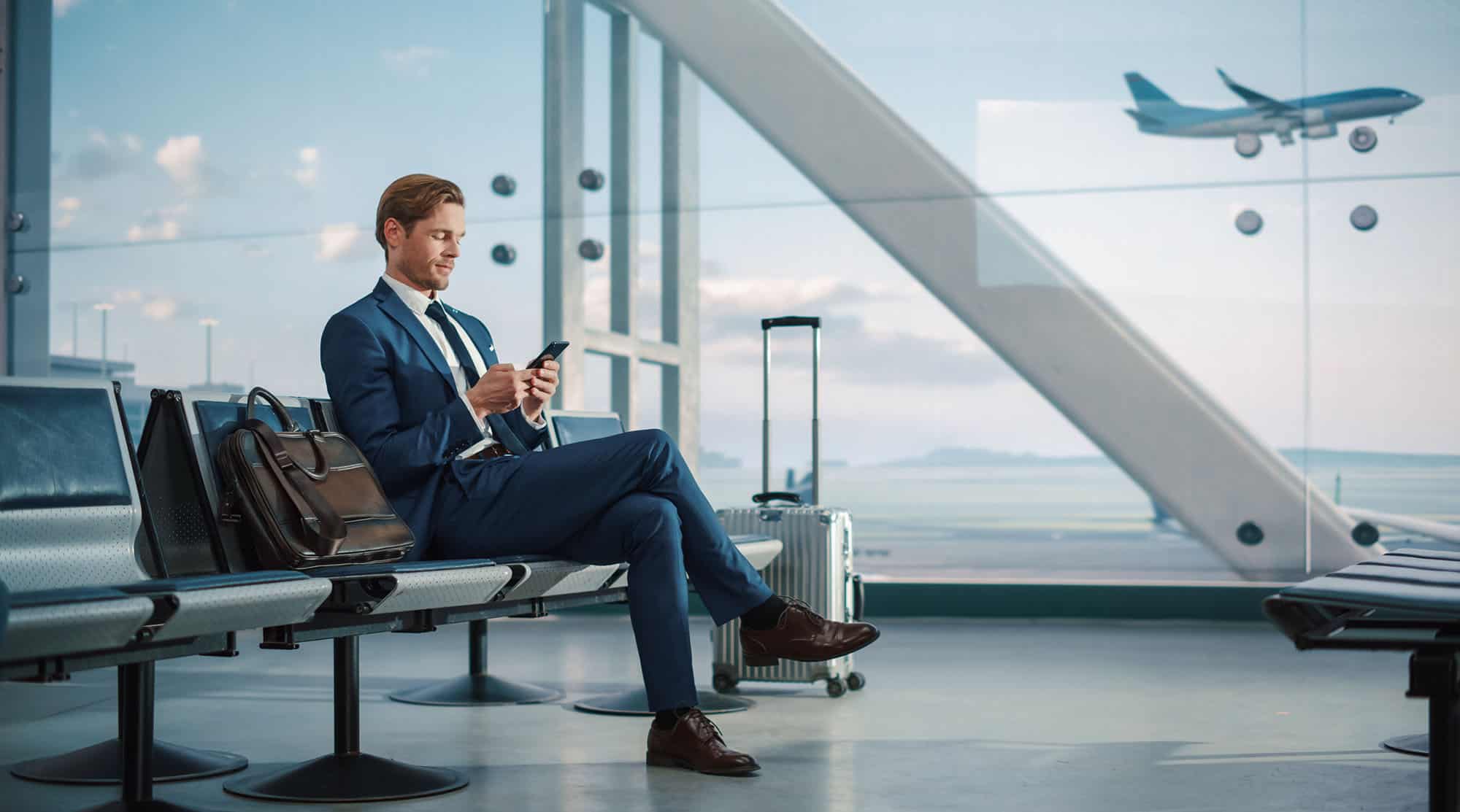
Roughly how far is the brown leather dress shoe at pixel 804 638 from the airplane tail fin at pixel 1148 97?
4116mm

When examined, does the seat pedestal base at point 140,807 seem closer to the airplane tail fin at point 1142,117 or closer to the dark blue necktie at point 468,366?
the dark blue necktie at point 468,366

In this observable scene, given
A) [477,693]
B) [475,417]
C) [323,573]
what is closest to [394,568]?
[323,573]

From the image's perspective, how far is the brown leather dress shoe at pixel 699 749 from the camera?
3.23 meters

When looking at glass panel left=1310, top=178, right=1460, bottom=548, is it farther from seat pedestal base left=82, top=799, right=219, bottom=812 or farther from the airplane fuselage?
seat pedestal base left=82, top=799, right=219, bottom=812

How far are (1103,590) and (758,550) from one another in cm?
286

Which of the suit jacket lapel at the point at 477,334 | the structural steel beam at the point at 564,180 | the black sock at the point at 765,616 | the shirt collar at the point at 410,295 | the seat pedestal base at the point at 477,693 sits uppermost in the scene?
the structural steel beam at the point at 564,180

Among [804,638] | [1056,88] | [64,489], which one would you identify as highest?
[1056,88]

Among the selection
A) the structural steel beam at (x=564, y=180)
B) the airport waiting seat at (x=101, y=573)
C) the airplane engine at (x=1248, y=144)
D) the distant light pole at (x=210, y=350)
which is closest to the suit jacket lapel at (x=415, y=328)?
the airport waiting seat at (x=101, y=573)

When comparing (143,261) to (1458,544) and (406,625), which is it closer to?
(406,625)

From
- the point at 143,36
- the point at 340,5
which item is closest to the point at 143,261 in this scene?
the point at 143,36

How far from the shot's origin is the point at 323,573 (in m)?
2.82

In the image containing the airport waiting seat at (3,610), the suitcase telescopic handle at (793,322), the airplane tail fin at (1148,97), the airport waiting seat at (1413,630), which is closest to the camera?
the airport waiting seat at (3,610)

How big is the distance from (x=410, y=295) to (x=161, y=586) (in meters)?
1.30

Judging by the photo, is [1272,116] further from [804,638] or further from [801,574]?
[804,638]
